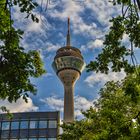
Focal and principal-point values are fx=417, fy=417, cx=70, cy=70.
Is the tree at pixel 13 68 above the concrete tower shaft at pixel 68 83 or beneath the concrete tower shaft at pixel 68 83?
beneath

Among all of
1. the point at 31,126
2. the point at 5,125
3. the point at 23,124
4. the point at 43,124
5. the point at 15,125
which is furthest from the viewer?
the point at 5,125

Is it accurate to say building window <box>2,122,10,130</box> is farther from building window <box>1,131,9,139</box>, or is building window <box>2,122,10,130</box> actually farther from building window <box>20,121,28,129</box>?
building window <box>20,121,28,129</box>

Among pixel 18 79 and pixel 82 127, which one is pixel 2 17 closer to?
pixel 18 79

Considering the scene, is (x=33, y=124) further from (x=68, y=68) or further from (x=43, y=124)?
(x=68, y=68)

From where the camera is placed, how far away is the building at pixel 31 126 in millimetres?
84375

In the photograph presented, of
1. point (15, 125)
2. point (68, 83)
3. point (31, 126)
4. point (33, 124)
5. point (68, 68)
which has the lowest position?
point (31, 126)

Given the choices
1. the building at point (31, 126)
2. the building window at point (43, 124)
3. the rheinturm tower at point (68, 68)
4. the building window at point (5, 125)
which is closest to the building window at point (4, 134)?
the building at point (31, 126)

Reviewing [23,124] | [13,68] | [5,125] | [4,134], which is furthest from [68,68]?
[13,68]

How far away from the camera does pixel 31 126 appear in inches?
3364

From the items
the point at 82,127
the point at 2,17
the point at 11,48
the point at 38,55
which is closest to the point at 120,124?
the point at 38,55

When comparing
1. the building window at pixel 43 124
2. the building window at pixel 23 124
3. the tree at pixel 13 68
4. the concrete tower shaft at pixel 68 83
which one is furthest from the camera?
the concrete tower shaft at pixel 68 83

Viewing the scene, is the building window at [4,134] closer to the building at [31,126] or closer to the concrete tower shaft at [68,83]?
the building at [31,126]

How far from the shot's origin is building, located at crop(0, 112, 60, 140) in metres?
84.4

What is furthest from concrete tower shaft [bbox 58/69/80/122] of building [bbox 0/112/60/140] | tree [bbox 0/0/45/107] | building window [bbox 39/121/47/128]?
tree [bbox 0/0/45/107]
